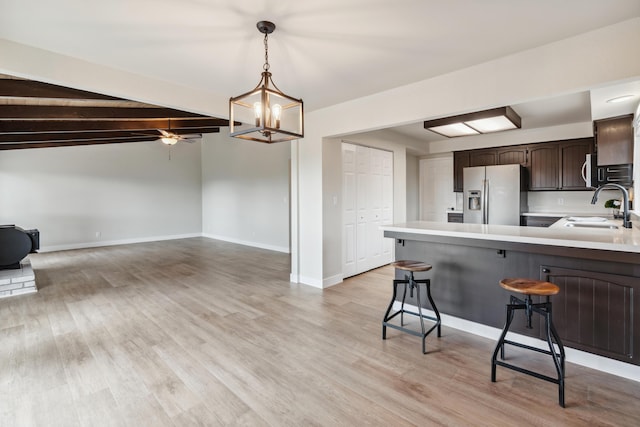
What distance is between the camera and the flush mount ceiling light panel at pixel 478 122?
147 inches

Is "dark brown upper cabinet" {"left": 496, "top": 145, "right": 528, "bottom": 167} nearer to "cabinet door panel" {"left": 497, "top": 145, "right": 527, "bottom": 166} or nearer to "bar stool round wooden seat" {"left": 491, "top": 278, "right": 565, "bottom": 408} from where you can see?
"cabinet door panel" {"left": 497, "top": 145, "right": 527, "bottom": 166}

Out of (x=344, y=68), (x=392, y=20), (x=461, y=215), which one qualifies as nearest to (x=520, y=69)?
(x=392, y=20)

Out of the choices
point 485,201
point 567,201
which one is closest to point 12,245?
point 485,201

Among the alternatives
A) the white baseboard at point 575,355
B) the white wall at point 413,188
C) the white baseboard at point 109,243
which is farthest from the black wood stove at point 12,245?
the white wall at point 413,188

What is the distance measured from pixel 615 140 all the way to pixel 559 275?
81.8 inches

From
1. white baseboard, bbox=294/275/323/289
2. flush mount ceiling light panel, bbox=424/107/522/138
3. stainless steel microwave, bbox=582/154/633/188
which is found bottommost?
white baseboard, bbox=294/275/323/289

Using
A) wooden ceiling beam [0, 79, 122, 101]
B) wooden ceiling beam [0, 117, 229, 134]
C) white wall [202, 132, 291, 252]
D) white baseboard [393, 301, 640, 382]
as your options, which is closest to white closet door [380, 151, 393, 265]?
white wall [202, 132, 291, 252]

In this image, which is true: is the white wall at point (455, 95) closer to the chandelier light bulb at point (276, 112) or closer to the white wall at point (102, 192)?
the chandelier light bulb at point (276, 112)

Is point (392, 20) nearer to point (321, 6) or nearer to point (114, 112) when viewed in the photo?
point (321, 6)

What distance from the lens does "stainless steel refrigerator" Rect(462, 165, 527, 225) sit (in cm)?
534

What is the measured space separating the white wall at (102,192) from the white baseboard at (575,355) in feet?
27.8

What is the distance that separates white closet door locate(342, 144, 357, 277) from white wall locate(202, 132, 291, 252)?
8.28 ft

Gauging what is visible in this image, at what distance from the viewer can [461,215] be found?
619cm

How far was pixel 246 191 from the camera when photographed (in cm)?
830
